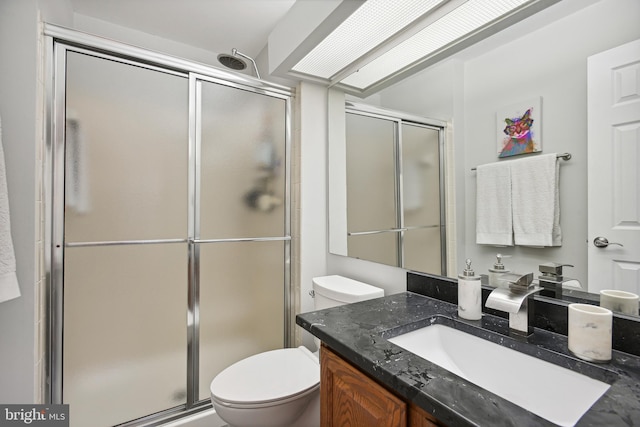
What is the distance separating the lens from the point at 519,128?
92 cm

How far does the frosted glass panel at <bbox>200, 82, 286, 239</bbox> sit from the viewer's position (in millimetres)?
1624

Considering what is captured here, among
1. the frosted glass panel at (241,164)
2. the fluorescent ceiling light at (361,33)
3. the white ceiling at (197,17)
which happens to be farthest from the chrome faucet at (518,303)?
the white ceiling at (197,17)

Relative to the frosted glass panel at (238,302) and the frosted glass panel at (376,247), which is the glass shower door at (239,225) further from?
the frosted glass panel at (376,247)

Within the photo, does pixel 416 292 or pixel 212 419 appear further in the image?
pixel 212 419

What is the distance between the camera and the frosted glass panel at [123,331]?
51.8 inches

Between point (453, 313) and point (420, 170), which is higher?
point (420, 170)

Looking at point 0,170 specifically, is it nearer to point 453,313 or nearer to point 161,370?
point 161,370

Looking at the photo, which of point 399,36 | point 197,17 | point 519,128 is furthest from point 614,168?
point 197,17

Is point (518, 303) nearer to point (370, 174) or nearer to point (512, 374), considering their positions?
point (512, 374)

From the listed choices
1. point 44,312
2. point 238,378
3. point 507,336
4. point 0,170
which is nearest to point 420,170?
point 507,336

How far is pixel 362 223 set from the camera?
1.66 metres

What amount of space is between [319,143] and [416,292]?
3.76ft

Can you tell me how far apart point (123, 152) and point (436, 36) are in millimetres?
1548

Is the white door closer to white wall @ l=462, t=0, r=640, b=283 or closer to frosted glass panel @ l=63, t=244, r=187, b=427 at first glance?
white wall @ l=462, t=0, r=640, b=283
